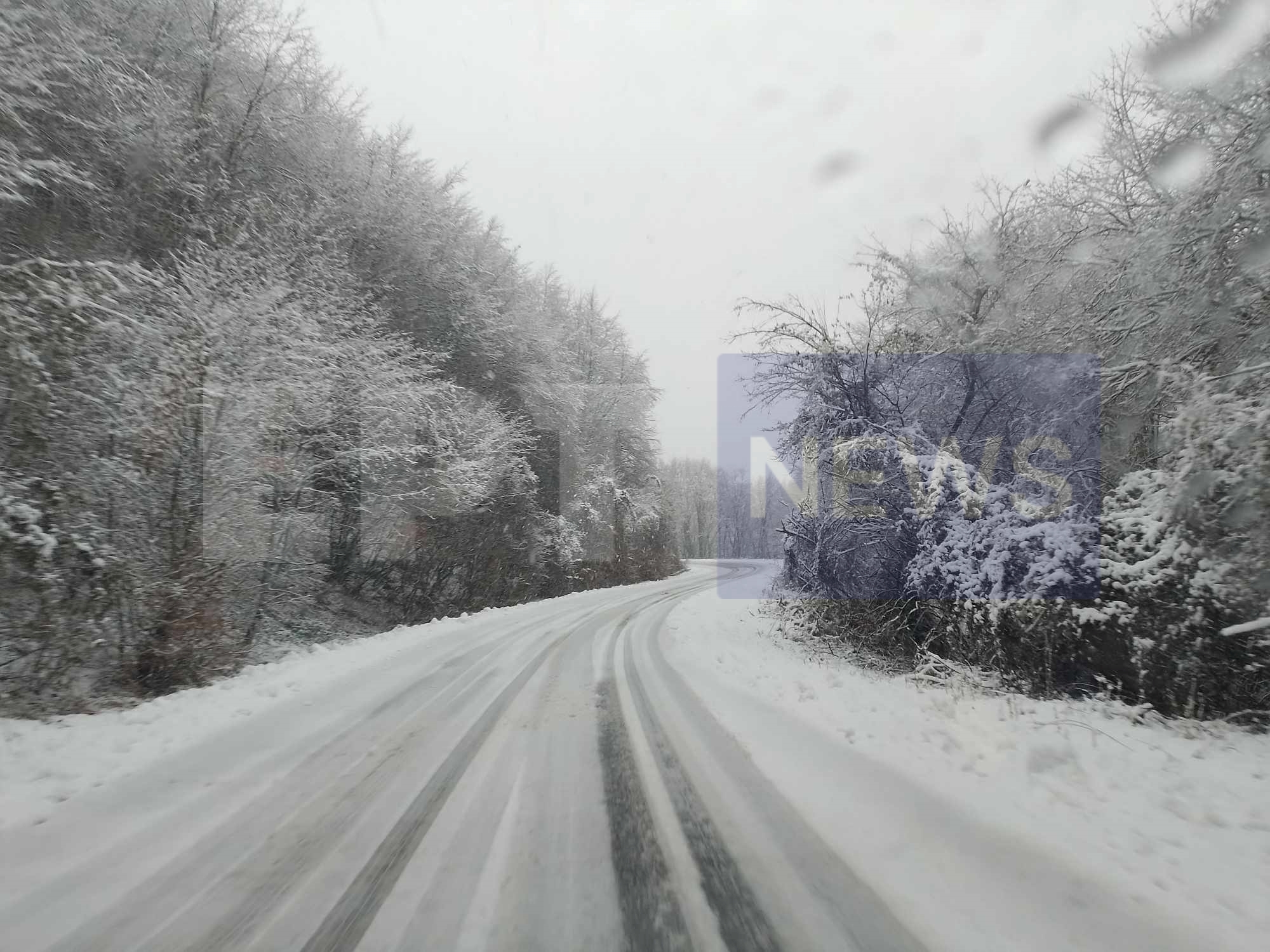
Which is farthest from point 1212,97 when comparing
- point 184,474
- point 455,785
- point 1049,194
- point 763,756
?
point 184,474

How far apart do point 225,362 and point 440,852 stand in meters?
7.79

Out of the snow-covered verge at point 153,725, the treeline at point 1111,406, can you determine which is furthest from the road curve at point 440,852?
the treeline at point 1111,406

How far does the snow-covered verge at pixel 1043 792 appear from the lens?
2344 mm

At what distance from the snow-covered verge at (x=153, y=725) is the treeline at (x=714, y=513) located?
50562 millimetres

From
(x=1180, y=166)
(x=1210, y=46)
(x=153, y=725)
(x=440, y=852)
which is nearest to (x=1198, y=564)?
(x=1180, y=166)

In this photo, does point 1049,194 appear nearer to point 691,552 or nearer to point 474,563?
point 474,563

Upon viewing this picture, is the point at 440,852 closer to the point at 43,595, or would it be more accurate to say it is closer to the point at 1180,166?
the point at 43,595

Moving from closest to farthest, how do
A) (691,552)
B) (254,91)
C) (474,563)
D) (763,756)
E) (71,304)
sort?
(763,756), (71,304), (254,91), (474,563), (691,552)

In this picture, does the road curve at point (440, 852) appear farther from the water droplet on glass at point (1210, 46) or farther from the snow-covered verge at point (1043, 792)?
the water droplet on glass at point (1210, 46)

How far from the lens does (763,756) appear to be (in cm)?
418

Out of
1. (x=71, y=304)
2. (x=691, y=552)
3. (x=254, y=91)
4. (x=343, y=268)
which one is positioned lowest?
(x=691, y=552)

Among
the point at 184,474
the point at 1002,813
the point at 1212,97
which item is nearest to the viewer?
the point at 1002,813

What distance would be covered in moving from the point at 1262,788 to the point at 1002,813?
1.89 meters

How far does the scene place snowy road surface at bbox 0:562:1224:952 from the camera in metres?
2.15
